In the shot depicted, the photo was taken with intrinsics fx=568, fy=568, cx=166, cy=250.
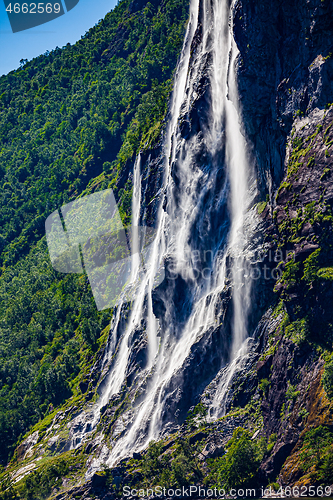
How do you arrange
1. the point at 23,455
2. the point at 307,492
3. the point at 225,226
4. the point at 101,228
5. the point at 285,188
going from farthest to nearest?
the point at 101,228
the point at 23,455
the point at 225,226
the point at 285,188
the point at 307,492

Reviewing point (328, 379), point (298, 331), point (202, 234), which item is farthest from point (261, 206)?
point (328, 379)

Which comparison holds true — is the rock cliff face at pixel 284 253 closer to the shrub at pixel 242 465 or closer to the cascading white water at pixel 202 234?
the shrub at pixel 242 465

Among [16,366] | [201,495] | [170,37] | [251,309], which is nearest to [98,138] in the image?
[170,37]

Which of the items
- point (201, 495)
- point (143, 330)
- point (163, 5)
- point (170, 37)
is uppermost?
point (163, 5)

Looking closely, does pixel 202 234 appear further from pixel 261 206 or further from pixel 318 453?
pixel 318 453

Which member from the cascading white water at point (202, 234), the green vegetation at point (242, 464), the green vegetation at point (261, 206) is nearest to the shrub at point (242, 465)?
the green vegetation at point (242, 464)

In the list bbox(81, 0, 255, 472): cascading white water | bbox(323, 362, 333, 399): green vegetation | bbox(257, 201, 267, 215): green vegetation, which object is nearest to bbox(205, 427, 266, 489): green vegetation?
bbox(323, 362, 333, 399): green vegetation

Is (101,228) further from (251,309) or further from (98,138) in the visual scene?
(251,309)
